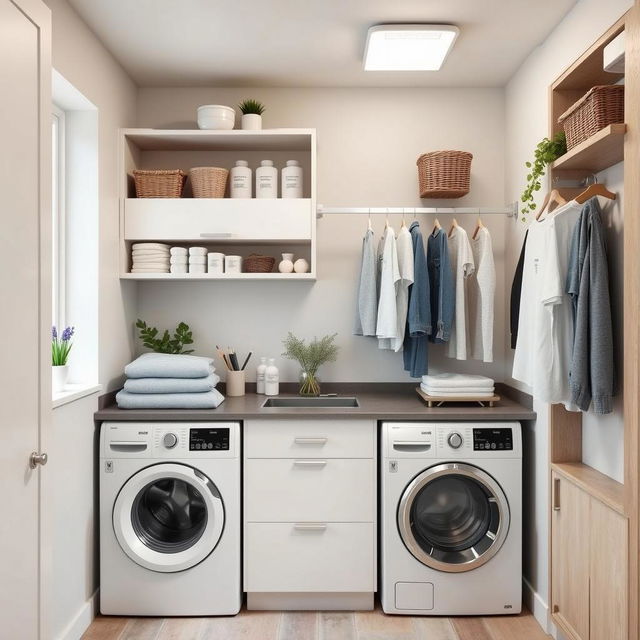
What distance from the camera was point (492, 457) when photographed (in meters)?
2.74

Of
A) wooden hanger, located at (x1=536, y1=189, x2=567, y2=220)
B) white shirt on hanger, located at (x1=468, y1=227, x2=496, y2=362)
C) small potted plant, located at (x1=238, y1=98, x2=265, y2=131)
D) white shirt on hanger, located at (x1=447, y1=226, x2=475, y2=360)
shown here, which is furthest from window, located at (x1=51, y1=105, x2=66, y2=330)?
wooden hanger, located at (x1=536, y1=189, x2=567, y2=220)

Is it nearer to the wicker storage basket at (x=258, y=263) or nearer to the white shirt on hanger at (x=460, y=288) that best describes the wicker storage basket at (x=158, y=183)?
the wicker storage basket at (x=258, y=263)

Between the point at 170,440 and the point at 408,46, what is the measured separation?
2.09 meters

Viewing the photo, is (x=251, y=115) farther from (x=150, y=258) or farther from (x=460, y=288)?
(x=460, y=288)

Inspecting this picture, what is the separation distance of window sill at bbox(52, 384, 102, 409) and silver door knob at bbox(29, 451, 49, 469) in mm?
650

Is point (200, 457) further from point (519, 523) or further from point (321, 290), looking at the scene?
point (519, 523)

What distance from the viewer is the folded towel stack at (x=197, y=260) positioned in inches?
121

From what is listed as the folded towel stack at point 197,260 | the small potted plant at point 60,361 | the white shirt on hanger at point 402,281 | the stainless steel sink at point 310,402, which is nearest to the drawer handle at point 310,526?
the stainless steel sink at point 310,402

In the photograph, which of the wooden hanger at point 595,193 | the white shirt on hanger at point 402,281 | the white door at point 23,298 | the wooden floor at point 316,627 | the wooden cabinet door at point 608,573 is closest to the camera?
the white door at point 23,298

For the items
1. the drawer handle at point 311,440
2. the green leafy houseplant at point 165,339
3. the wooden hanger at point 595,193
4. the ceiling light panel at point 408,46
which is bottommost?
the drawer handle at point 311,440

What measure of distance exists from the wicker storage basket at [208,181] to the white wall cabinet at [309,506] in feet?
3.96

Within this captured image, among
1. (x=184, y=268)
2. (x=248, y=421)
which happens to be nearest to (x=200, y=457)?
(x=248, y=421)

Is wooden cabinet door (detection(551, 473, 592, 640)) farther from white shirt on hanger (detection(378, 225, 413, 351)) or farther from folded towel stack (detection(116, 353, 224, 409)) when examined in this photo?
folded towel stack (detection(116, 353, 224, 409))

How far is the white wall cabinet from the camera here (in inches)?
109
